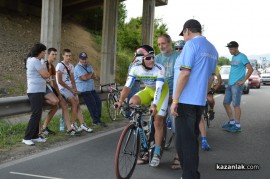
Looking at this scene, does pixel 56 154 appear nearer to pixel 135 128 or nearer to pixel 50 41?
pixel 135 128

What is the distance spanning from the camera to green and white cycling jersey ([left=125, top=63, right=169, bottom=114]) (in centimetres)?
541

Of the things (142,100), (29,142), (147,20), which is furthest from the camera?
(147,20)

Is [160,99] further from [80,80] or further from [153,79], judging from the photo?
[80,80]

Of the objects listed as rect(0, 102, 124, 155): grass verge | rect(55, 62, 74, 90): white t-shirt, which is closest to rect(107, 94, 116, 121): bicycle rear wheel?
rect(0, 102, 124, 155): grass verge

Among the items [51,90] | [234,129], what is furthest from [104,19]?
[51,90]

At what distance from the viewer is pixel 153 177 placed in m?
5.30

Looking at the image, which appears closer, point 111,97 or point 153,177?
point 153,177

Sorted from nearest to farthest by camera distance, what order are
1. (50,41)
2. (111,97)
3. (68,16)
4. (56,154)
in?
(56,154)
(111,97)
(50,41)
(68,16)

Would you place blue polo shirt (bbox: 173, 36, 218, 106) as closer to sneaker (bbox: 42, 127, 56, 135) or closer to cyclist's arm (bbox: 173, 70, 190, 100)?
cyclist's arm (bbox: 173, 70, 190, 100)

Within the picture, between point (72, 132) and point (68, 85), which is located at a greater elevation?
point (68, 85)

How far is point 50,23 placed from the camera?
1620 cm

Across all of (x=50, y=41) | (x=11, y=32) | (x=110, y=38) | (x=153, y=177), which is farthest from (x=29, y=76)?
(x=11, y=32)

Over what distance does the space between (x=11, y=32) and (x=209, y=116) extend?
60.5 ft

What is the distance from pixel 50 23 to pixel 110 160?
11301 mm
